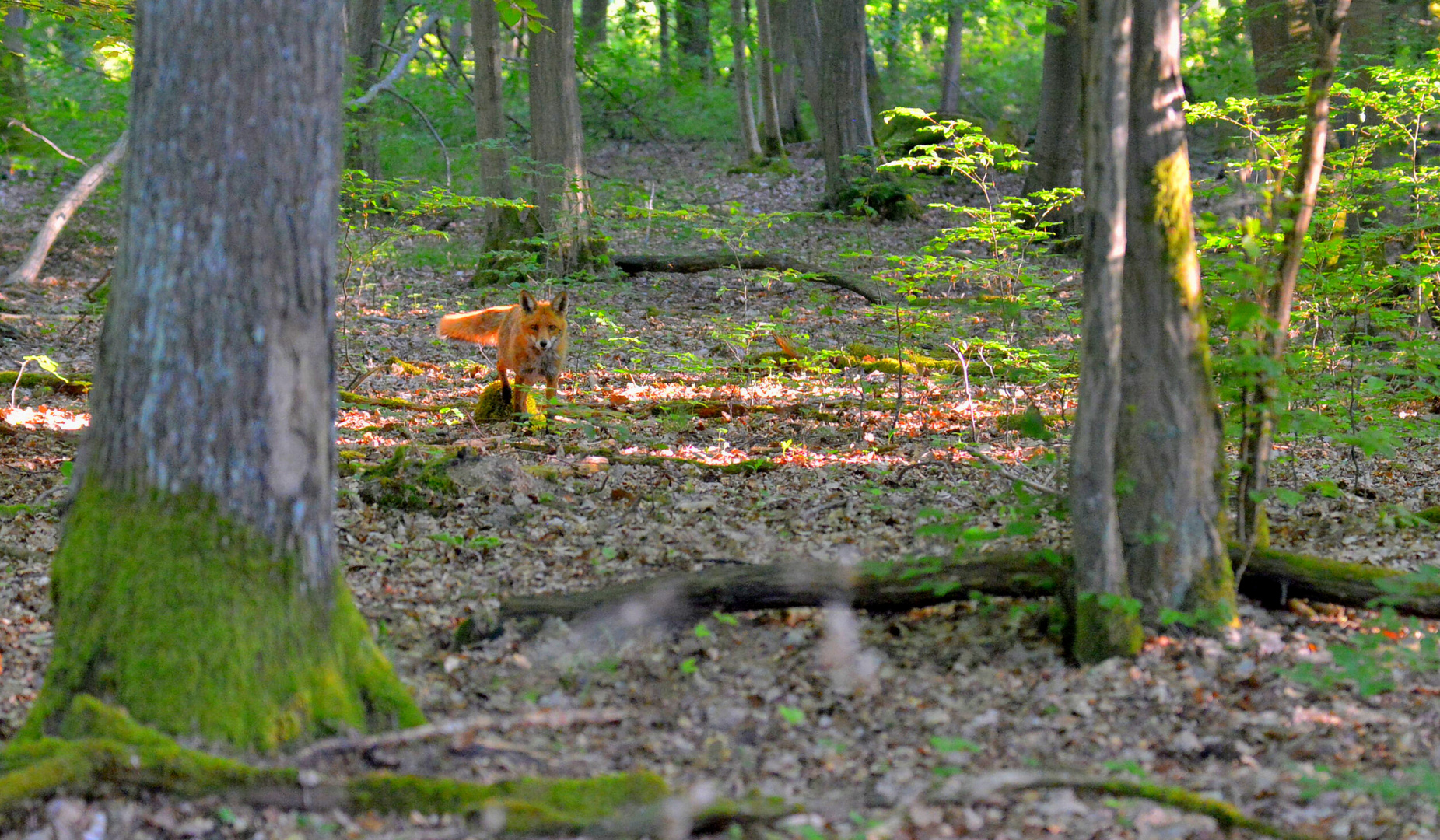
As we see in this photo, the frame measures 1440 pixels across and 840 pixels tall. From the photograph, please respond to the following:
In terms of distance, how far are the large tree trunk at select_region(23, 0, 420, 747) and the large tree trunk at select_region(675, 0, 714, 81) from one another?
72.9 ft

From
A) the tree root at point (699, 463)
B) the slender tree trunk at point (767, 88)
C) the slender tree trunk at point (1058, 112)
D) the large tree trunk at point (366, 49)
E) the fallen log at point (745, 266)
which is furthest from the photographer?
the slender tree trunk at point (767, 88)

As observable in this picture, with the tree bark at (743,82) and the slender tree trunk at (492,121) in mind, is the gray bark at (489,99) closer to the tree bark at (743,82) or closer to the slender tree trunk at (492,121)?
the slender tree trunk at (492,121)

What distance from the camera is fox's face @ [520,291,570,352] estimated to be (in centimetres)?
823

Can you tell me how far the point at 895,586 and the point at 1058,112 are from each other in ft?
41.4

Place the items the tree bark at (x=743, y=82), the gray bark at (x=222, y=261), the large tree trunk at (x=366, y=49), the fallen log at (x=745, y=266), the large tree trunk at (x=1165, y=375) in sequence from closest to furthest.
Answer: the gray bark at (x=222, y=261), the large tree trunk at (x=1165, y=375), the fallen log at (x=745, y=266), the large tree trunk at (x=366, y=49), the tree bark at (x=743, y=82)

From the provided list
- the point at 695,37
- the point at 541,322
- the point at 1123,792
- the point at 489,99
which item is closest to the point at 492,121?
the point at 489,99

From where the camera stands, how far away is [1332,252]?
5.97 m

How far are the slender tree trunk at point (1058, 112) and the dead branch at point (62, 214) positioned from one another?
12170 mm

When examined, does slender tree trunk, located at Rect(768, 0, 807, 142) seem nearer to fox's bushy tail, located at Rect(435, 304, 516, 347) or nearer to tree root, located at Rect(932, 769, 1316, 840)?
fox's bushy tail, located at Rect(435, 304, 516, 347)

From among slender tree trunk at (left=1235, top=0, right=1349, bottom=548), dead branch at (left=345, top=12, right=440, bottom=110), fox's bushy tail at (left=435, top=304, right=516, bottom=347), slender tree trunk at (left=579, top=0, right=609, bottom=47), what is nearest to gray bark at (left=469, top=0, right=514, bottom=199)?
dead branch at (left=345, top=12, right=440, bottom=110)

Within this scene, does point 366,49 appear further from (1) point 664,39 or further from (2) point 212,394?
(2) point 212,394

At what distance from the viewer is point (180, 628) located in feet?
10.2

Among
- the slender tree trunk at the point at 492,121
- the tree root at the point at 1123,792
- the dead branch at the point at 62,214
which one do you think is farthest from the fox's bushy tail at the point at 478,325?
the tree root at the point at 1123,792

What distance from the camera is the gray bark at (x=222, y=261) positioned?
304 centimetres
